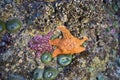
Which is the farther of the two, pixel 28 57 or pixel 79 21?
pixel 79 21

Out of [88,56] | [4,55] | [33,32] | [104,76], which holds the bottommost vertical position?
[104,76]

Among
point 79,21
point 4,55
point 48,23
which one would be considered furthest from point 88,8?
point 4,55

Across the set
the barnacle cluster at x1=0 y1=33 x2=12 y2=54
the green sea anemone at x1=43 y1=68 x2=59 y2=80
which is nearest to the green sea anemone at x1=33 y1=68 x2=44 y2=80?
the green sea anemone at x1=43 y1=68 x2=59 y2=80

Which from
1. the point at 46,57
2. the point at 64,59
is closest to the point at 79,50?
the point at 64,59

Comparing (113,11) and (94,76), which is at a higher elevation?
(113,11)

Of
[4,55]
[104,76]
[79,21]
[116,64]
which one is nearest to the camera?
[4,55]

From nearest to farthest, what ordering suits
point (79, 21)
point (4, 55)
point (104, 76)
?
point (4, 55) < point (79, 21) < point (104, 76)

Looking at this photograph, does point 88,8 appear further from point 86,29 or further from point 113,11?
point 113,11

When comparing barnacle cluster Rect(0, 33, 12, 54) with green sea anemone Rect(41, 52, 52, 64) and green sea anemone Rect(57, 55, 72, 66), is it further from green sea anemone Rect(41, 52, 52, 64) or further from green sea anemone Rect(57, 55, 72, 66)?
green sea anemone Rect(57, 55, 72, 66)

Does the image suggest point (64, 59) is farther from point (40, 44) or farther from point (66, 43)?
point (40, 44)
